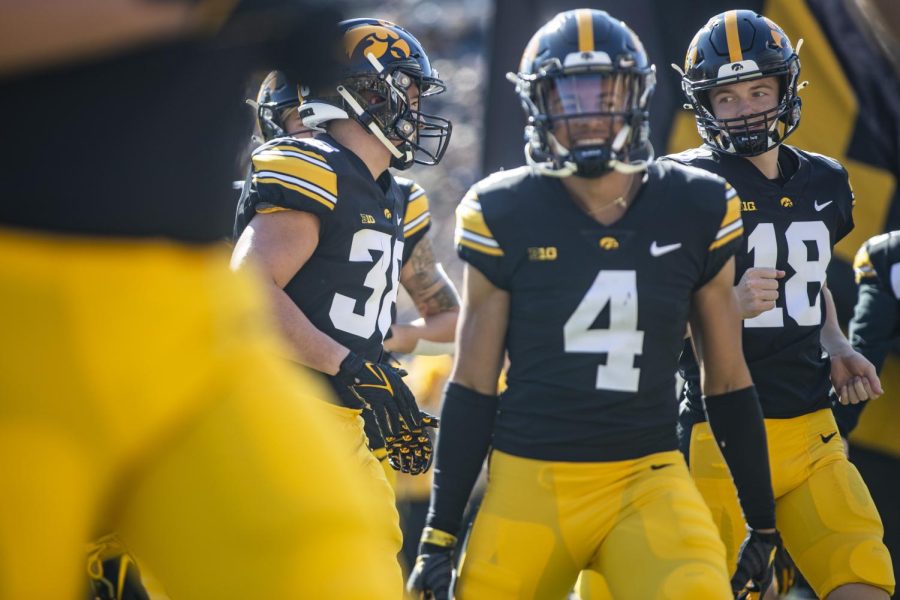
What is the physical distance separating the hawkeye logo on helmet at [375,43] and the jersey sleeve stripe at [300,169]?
494 mm

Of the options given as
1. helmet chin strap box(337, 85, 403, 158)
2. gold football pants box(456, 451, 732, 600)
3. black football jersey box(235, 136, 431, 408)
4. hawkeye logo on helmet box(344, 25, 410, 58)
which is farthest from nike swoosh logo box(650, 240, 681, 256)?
hawkeye logo on helmet box(344, 25, 410, 58)

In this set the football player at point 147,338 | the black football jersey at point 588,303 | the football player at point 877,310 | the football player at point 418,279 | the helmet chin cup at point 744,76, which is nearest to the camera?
the football player at point 147,338

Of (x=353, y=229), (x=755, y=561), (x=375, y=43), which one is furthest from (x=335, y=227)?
(x=755, y=561)

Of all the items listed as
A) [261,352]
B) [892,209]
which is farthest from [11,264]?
[892,209]

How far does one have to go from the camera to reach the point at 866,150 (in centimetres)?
629

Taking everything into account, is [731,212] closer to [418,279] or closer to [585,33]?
[585,33]

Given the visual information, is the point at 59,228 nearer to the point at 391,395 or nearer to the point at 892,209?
the point at 391,395

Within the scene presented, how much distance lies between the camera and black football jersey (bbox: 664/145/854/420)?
3.84m

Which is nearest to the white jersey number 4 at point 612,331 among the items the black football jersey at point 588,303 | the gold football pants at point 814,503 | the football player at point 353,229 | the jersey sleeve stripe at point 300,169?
the black football jersey at point 588,303

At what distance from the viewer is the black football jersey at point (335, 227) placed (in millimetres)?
3680

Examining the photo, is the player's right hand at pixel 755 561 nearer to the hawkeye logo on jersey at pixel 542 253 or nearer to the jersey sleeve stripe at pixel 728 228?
the jersey sleeve stripe at pixel 728 228

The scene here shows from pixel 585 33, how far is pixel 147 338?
1.93m

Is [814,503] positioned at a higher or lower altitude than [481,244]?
lower

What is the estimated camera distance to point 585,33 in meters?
3.10
